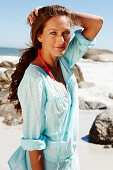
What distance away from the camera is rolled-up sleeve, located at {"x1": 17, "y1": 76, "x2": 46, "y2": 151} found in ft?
4.29

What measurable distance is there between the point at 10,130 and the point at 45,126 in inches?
132

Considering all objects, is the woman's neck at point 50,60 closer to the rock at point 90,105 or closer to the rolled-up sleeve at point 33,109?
the rolled-up sleeve at point 33,109

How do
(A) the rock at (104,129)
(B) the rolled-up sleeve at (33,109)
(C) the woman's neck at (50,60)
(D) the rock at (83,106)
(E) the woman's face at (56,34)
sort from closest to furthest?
1. (B) the rolled-up sleeve at (33,109)
2. (E) the woman's face at (56,34)
3. (C) the woman's neck at (50,60)
4. (A) the rock at (104,129)
5. (D) the rock at (83,106)

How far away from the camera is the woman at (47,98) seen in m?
1.33

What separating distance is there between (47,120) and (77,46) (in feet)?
2.02

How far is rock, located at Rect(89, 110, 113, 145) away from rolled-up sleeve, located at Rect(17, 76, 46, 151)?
110 inches

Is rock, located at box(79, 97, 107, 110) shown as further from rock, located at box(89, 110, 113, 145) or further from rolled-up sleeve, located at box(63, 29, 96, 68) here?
rolled-up sleeve, located at box(63, 29, 96, 68)

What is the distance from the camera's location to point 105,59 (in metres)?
25.4

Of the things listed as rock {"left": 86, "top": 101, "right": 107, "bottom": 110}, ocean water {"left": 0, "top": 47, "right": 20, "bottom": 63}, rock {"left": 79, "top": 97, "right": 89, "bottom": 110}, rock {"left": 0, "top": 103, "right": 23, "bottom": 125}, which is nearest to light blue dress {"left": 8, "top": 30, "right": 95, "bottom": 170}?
ocean water {"left": 0, "top": 47, "right": 20, "bottom": 63}

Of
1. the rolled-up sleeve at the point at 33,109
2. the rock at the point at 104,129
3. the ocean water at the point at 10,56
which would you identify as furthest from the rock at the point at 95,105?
the rolled-up sleeve at the point at 33,109

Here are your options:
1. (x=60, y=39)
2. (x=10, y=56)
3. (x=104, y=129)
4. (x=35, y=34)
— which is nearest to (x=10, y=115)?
(x=104, y=129)

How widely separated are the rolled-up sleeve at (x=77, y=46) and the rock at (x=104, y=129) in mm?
2432

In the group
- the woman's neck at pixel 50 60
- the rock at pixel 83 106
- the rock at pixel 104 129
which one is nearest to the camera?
the woman's neck at pixel 50 60

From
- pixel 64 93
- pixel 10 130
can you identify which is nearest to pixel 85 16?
pixel 64 93
